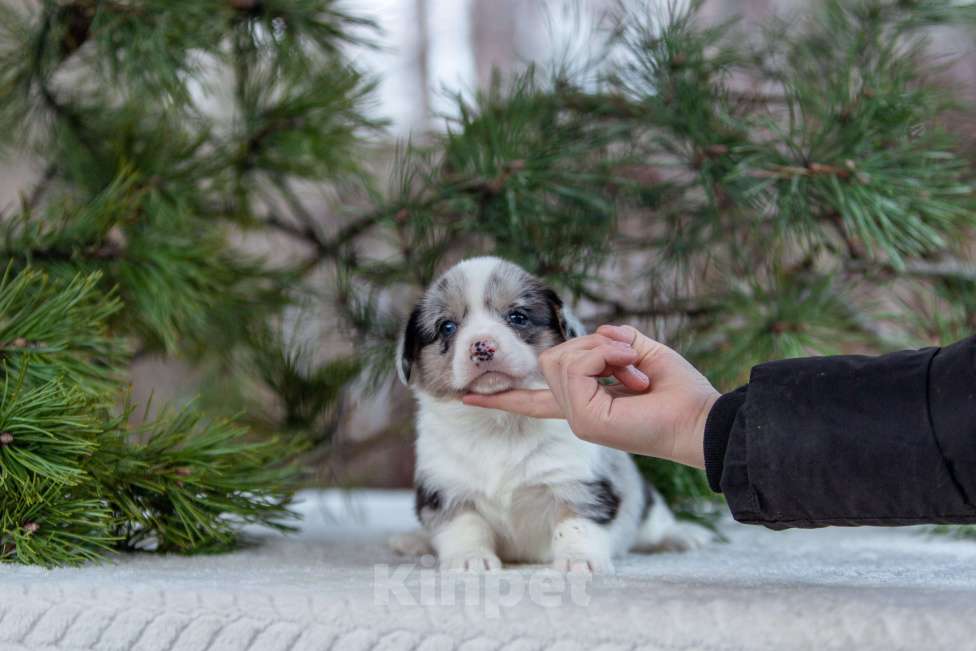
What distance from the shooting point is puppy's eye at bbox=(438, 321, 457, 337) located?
1.73 m

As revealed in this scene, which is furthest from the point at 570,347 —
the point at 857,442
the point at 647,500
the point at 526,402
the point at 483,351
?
the point at 647,500

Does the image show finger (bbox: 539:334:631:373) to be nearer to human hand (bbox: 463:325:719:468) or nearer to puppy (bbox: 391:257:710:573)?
human hand (bbox: 463:325:719:468)

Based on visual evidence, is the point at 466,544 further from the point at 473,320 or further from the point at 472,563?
the point at 473,320

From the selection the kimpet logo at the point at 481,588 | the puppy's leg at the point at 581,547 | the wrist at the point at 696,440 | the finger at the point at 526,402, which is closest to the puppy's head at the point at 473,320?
the finger at the point at 526,402

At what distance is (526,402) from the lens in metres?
1.42

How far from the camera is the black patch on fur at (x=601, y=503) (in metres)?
1.63

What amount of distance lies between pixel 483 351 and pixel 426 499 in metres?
0.32

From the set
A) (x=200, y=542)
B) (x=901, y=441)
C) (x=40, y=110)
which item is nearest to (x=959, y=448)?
(x=901, y=441)

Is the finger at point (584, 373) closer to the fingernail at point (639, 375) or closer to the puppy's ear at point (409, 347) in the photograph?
the fingernail at point (639, 375)

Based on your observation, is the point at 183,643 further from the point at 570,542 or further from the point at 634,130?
the point at 634,130

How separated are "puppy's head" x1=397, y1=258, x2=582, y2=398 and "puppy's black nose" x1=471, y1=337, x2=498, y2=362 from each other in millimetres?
44

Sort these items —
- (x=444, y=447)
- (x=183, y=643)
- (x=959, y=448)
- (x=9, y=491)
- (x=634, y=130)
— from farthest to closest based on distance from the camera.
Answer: (x=634, y=130)
(x=444, y=447)
(x=9, y=491)
(x=183, y=643)
(x=959, y=448)

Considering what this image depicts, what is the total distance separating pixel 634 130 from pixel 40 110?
50.6 inches

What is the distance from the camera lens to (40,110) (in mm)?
2121
